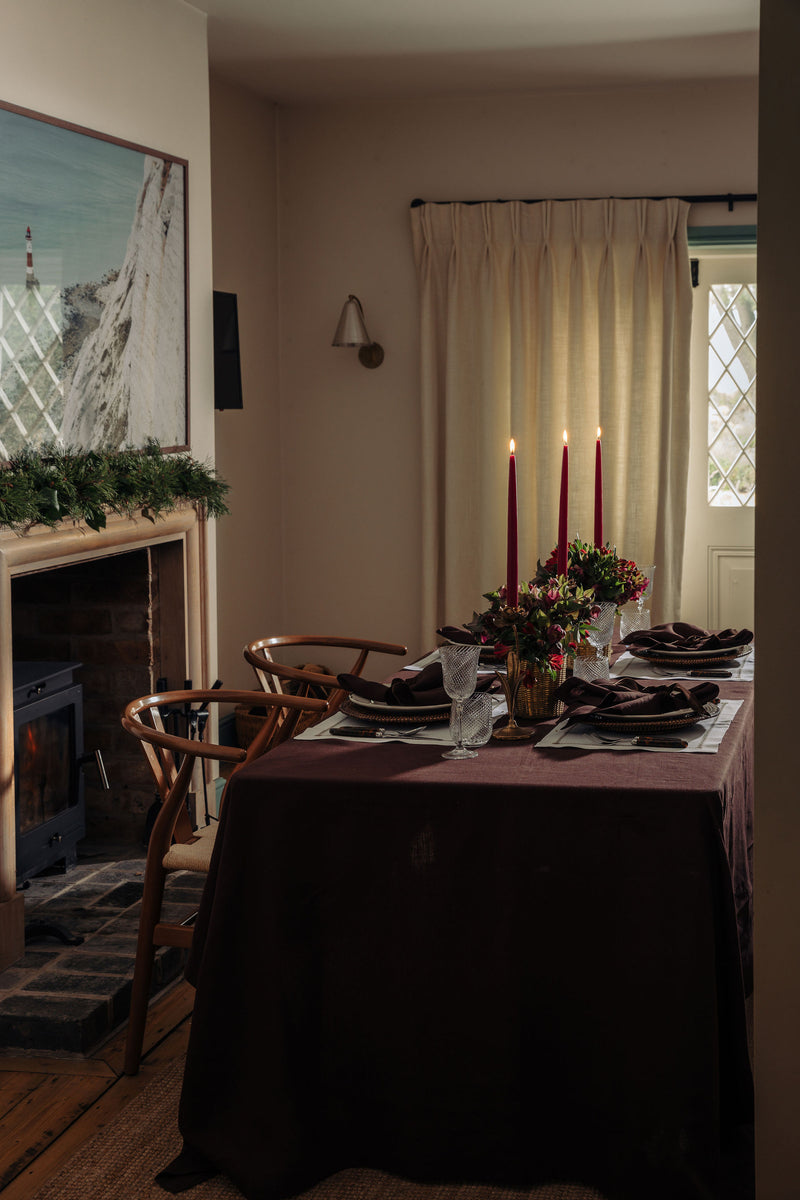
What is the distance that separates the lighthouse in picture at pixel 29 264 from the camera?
121 inches

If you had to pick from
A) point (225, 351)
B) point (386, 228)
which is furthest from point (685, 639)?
point (386, 228)

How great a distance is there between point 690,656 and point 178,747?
1.32m

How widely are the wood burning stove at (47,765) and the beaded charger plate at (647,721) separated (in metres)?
1.57

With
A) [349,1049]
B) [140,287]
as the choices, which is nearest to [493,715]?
[349,1049]

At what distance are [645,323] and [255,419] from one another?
167cm

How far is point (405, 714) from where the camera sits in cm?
240

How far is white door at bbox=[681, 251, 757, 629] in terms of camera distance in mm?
4949

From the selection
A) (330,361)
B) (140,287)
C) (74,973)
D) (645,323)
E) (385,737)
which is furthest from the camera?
(330,361)

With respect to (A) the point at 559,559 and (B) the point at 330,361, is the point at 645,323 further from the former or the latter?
(A) the point at 559,559

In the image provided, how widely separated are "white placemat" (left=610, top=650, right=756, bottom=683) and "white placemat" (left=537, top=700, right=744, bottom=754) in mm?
479

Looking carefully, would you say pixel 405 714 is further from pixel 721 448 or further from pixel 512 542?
pixel 721 448

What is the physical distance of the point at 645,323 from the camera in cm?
488

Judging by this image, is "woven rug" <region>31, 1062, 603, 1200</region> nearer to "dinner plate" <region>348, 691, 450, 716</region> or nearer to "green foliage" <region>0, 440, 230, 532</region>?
"dinner plate" <region>348, 691, 450, 716</region>

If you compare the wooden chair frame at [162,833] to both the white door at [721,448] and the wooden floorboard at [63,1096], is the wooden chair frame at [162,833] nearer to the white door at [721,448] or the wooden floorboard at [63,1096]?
the wooden floorboard at [63,1096]
